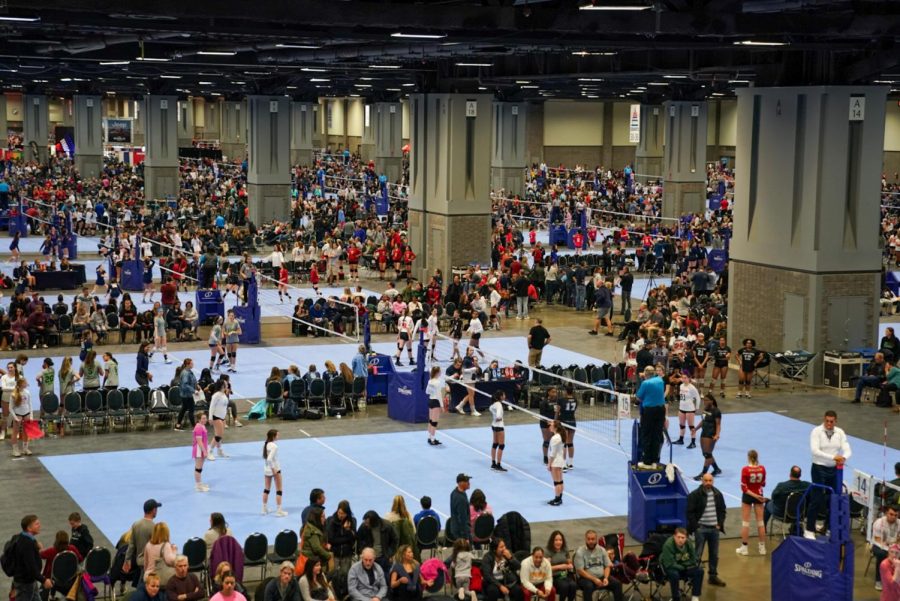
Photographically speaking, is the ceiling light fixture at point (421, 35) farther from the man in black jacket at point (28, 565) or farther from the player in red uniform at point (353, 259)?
the player in red uniform at point (353, 259)

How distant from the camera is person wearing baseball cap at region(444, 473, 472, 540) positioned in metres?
17.2

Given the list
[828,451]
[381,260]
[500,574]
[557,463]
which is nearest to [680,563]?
[500,574]

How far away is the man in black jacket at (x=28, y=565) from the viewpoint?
49.2 feet

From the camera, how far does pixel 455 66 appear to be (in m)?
45.2

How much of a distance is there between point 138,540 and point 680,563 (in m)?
6.52

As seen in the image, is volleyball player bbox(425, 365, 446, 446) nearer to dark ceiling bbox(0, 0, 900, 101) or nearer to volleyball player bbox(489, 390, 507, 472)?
volleyball player bbox(489, 390, 507, 472)

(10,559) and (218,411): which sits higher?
(218,411)

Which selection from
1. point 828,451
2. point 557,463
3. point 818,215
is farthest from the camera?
point 818,215

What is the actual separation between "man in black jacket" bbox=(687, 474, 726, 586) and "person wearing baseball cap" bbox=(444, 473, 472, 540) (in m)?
2.86

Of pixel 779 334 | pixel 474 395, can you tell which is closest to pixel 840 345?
pixel 779 334

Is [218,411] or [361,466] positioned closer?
[218,411]

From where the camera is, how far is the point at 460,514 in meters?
17.3

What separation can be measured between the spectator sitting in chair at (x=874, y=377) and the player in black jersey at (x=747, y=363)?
2224 millimetres

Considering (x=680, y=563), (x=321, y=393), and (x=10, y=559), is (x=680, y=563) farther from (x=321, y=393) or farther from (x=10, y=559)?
(x=321, y=393)
